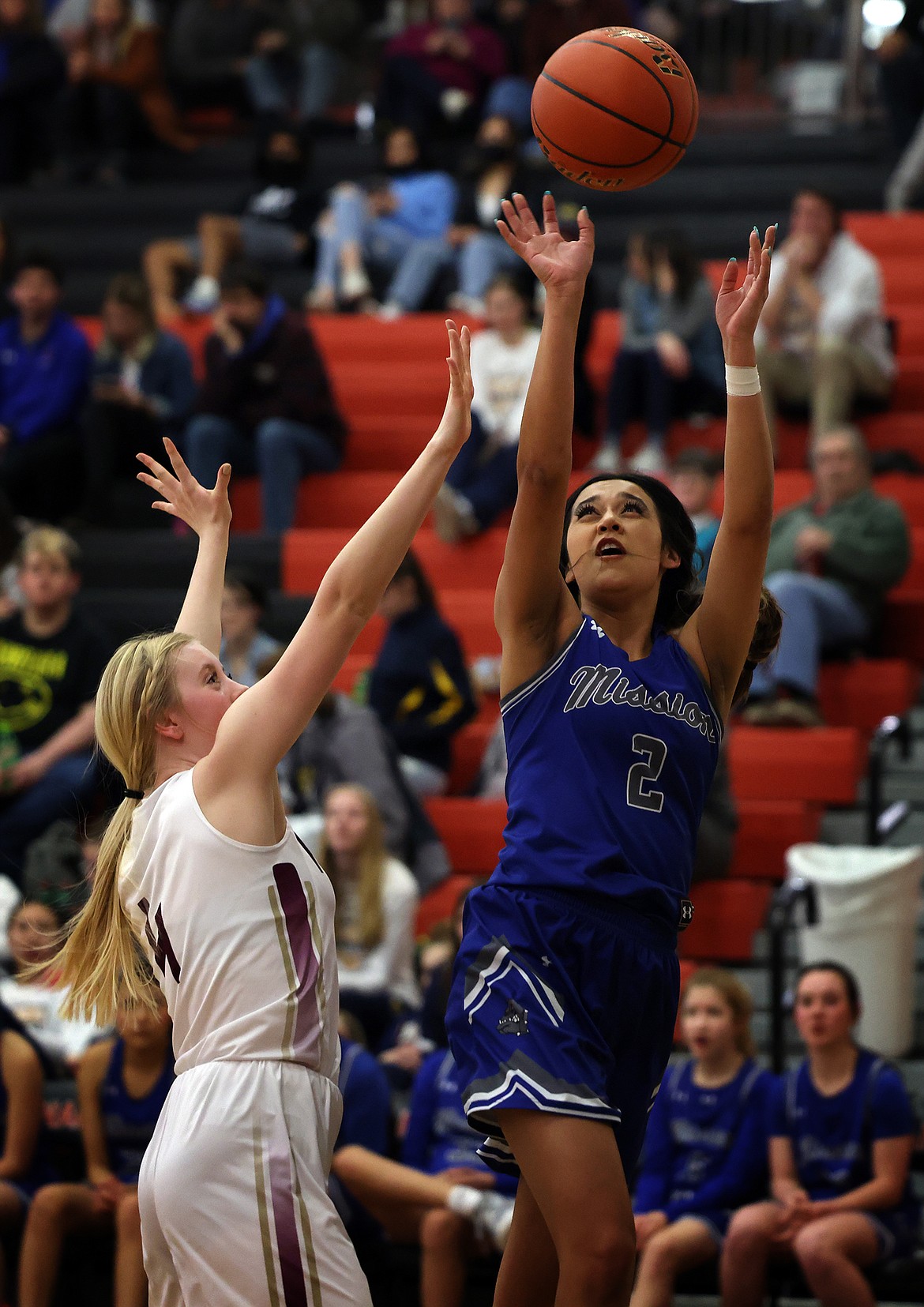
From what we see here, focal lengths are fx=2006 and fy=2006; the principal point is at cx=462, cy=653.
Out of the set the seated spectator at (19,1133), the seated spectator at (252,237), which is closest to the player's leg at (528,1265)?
the seated spectator at (19,1133)

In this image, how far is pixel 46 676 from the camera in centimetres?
843

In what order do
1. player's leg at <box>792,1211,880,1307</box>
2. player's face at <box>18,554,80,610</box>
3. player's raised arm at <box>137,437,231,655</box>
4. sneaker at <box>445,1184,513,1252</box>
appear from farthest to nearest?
player's face at <box>18,554,80,610</box>, sneaker at <box>445,1184,513,1252</box>, player's leg at <box>792,1211,880,1307</box>, player's raised arm at <box>137,437,231,655</box>

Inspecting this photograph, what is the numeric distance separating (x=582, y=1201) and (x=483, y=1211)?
273 cm

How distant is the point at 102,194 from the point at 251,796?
36.1ft

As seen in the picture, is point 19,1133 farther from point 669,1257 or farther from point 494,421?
point 494,421

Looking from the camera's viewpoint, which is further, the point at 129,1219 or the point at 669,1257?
the point at 129,1219

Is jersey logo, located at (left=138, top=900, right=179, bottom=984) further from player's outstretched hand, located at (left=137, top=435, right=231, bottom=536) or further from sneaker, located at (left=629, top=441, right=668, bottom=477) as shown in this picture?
sneaker, located at (left=629, top=441, right=668, bottom=477)

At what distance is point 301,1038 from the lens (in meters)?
3.63

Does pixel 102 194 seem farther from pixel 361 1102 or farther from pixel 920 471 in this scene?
pixel 361 1102

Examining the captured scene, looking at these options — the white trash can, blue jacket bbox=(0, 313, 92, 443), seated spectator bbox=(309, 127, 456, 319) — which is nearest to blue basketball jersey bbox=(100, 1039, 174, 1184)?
the white trash can

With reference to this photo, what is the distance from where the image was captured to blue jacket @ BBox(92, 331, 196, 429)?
10641 millimetres

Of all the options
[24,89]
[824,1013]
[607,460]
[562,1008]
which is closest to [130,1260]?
[824,1013]

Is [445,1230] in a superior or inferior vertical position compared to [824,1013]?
inferior

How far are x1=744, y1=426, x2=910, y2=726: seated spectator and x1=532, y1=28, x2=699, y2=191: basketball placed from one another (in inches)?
154
